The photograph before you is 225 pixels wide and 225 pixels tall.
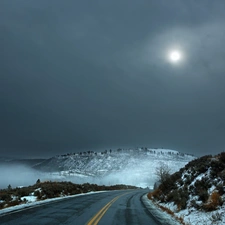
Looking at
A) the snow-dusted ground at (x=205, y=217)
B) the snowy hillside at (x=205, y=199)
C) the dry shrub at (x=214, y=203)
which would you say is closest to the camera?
the snow-dusted ground at (x=205, y=217)

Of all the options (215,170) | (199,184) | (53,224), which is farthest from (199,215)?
(53,224)

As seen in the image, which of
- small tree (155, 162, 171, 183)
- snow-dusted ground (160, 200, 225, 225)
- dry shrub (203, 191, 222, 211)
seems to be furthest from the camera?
small tree (155, 162, 171, 183)

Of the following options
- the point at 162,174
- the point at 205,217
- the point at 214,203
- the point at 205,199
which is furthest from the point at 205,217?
the point at 162,174

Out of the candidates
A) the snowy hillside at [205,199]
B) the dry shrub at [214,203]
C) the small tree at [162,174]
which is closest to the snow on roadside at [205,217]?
the snowy hillside at [205,199]

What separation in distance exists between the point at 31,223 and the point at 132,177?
631 feet

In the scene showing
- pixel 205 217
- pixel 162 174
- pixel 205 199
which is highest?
pixel 162 174

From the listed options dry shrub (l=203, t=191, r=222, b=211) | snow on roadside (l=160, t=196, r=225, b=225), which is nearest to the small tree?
snow on roadside (l=160, t=196, r=225, b=225)

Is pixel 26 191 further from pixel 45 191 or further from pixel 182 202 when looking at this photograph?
pixel 182 202

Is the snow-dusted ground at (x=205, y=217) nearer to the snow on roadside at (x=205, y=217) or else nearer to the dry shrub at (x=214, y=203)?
the snow on roadside at (x=205, y=217)

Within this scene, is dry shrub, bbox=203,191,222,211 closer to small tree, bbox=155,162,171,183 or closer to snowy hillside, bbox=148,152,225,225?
snowy hillside, bbox=148,152,225,225

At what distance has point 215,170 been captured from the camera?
59.4 ft

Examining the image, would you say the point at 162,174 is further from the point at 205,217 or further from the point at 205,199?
the point at 205,217

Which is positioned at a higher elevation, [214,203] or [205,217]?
[214,203]

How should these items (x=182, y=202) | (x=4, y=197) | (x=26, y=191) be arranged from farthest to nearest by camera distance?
1. (x=26, y=191)
2. (x=4, y=197)
3. (x=182, y=202)
